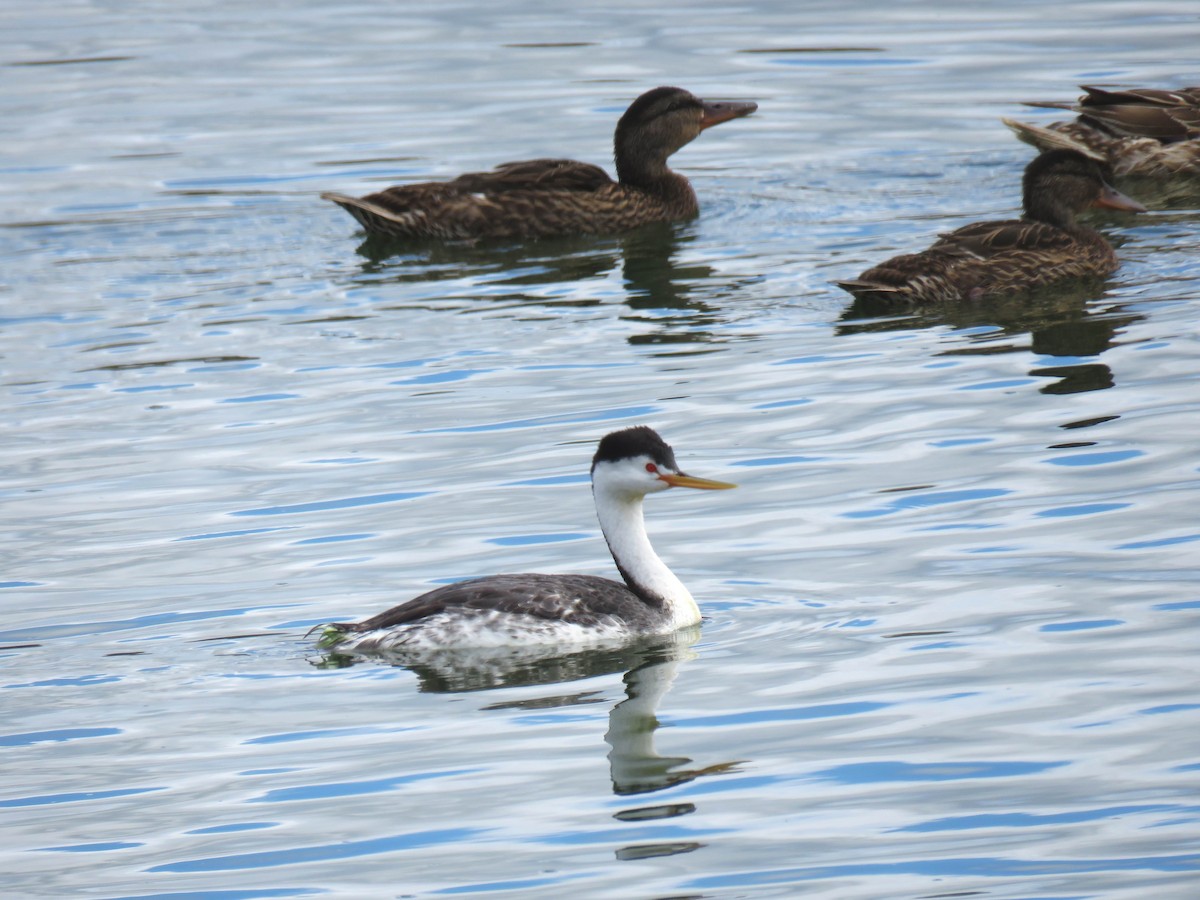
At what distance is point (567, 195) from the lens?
1892 cm

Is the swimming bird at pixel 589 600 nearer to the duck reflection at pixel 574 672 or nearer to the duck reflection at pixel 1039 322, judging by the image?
the duck reflection at pixel 574 672

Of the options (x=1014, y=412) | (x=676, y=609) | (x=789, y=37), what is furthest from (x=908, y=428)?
(x=789, y=37)

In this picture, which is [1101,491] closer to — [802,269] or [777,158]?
[802,269]

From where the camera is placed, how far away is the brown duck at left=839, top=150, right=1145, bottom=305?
15.2 m

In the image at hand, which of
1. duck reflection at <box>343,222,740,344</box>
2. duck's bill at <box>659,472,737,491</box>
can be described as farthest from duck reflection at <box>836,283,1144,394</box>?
duck's bill at <box>659,472,737,491</box>

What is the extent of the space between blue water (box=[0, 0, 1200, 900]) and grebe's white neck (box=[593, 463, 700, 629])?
20 centimetres

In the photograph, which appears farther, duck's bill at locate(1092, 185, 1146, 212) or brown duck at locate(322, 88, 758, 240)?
brown duck at locate(322, 88, 758, 240)

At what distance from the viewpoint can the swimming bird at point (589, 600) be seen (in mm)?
9727

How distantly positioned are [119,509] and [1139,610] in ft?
18.7


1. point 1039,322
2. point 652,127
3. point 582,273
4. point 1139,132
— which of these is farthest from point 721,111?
point 1039,322

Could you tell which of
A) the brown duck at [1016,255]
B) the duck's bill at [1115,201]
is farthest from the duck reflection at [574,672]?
the duck's bill at [1115,201]

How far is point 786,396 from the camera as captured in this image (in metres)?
13.6

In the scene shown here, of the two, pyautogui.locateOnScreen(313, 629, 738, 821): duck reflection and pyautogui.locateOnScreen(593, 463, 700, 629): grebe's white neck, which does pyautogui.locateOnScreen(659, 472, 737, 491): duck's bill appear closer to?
pyautogui.locateOnScreen(593, 463, 700, 629): grebe's white neck

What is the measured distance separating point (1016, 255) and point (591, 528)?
17.1ft
